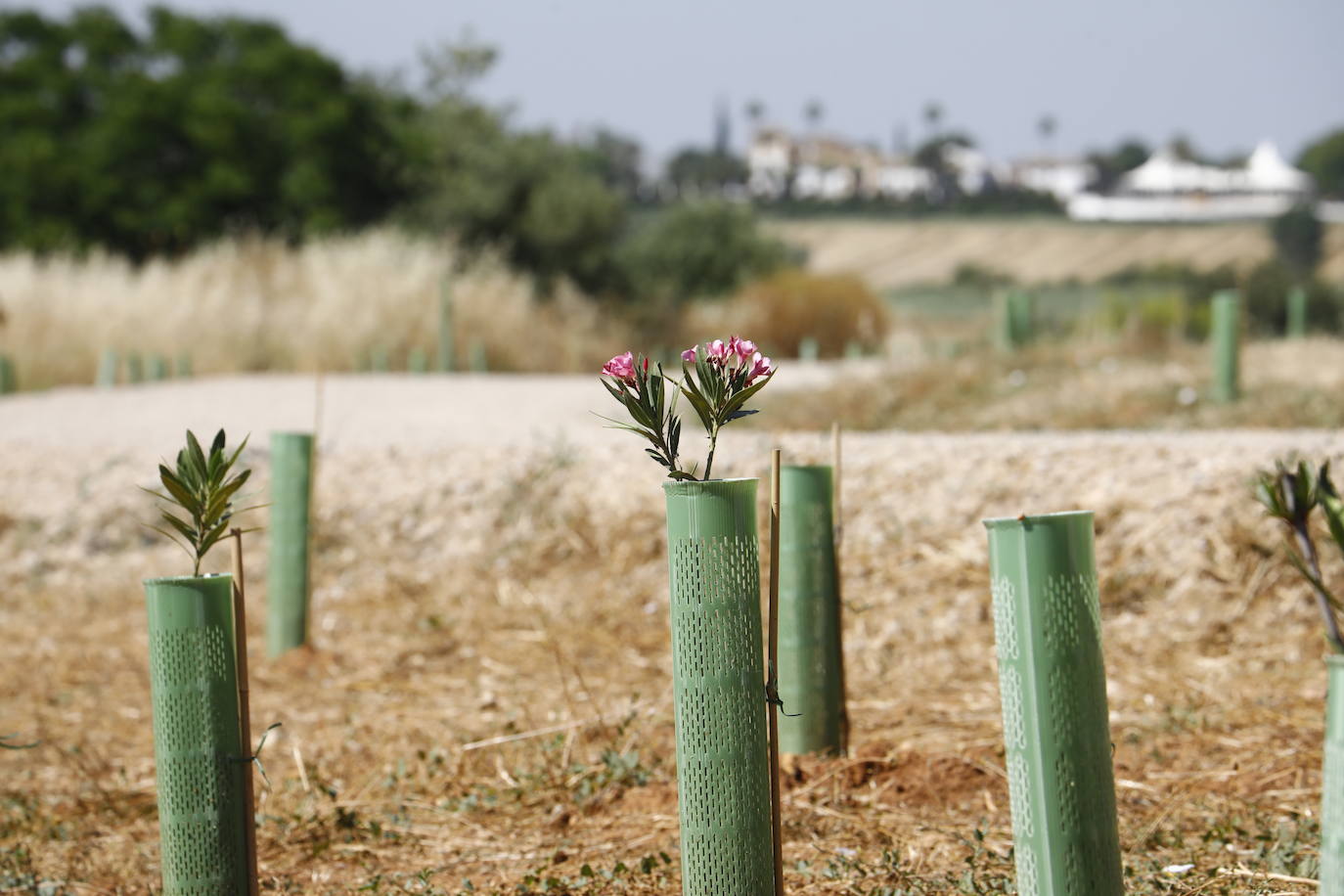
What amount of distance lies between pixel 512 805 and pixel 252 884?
91cm

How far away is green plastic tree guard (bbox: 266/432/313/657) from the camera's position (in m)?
4.85

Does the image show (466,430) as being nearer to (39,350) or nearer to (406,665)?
(406,665)

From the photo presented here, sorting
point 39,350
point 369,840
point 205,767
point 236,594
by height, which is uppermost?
point 39,350

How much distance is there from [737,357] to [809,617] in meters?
1.26

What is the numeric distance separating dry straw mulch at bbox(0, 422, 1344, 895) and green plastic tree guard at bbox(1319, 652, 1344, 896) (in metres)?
0.91

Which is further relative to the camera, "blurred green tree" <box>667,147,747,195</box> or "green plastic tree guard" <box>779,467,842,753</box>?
"blurred green tree" <box>667,147,747,195</box>

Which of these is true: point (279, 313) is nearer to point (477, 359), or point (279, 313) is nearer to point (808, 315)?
point (477, 359)

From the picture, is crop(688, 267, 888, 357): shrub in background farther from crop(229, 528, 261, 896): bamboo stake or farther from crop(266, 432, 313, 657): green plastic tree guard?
crop(229, 528, 261, 896): bamboo stake

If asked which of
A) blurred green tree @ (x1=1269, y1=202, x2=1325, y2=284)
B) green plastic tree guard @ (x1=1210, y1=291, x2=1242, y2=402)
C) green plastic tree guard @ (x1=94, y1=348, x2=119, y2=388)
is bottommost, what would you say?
green plastic tree guard @ (x1=1210, y1=291, x2=1242, y2=402)

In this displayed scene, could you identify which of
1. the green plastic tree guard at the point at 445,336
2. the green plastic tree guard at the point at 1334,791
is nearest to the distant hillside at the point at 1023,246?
the green plastic tree guard at the point at 445,336

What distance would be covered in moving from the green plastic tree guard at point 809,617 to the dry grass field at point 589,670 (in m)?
0.12

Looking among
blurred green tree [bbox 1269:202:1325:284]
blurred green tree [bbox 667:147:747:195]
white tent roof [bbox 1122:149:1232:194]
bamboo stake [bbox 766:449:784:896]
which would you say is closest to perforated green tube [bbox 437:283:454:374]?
bamboo stake [bbox 766:449:784:896]

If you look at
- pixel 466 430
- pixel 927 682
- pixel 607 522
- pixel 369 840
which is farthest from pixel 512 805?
pixel 466 430

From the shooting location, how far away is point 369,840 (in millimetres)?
3088
